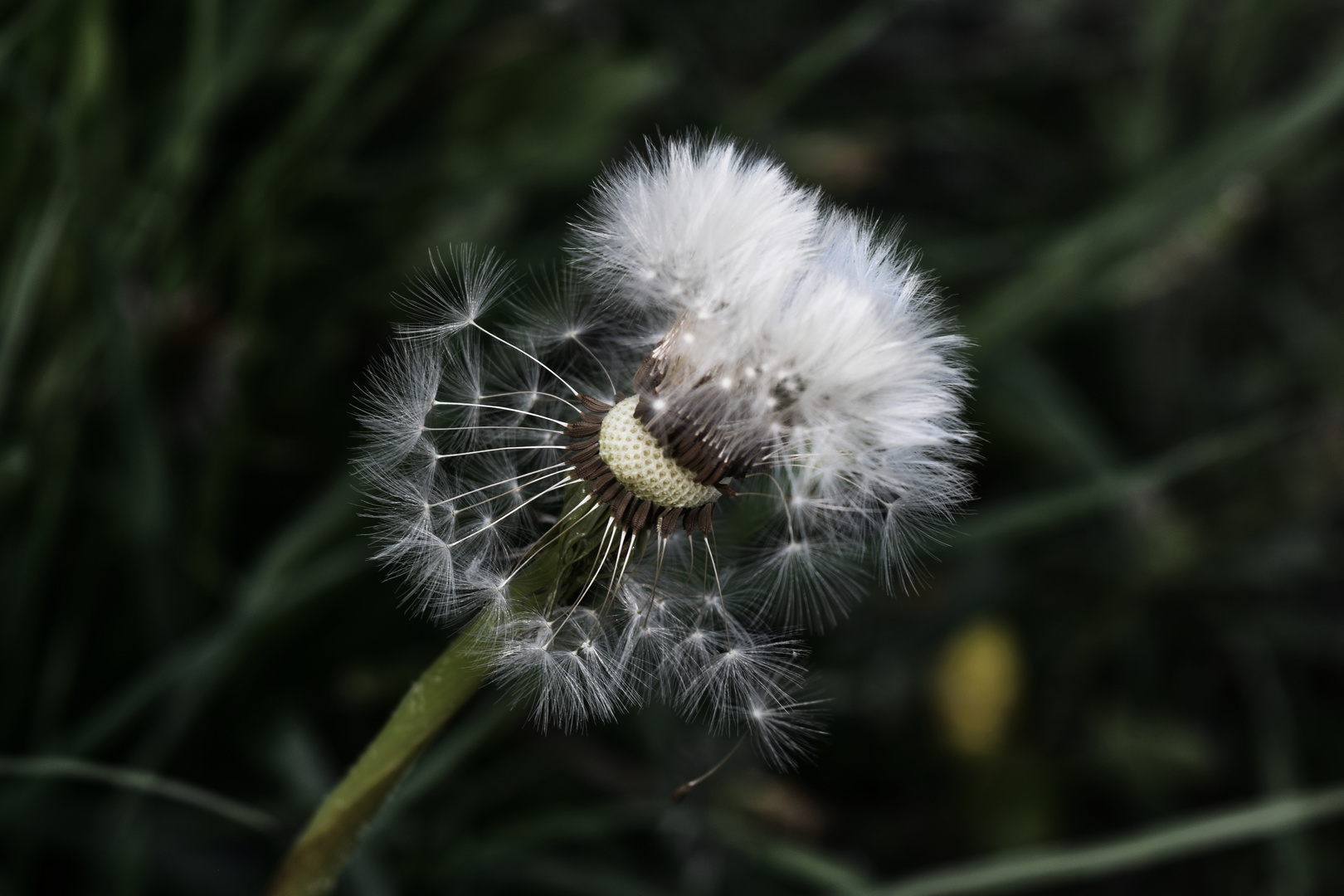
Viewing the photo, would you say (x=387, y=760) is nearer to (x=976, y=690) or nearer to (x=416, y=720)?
(x=416, y=720)

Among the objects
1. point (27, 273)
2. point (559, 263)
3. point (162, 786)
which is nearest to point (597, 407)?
point (162, 786)

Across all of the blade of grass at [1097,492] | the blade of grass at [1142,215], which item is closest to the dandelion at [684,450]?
the blade of grass at [1097,492]

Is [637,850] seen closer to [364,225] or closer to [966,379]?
[364,225]

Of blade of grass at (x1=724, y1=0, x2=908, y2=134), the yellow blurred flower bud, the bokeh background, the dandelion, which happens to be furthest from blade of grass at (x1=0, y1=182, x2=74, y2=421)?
the yellow blurred flower bud

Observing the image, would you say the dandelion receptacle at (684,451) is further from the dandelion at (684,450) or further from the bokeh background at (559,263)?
the bokeh background at (559,263)

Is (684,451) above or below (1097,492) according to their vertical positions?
below

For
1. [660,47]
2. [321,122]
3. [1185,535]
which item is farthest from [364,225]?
Answer: [1185,535]
